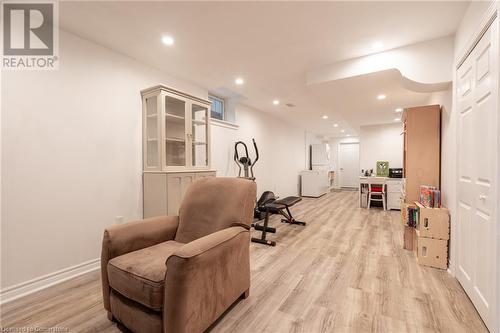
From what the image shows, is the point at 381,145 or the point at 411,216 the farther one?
the point at 381,145

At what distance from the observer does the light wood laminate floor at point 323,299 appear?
1.49 meters

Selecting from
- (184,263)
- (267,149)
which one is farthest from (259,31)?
(267,149)

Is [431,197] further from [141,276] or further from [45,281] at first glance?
[45,281]

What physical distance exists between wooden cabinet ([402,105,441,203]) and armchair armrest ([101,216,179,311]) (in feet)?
9.46

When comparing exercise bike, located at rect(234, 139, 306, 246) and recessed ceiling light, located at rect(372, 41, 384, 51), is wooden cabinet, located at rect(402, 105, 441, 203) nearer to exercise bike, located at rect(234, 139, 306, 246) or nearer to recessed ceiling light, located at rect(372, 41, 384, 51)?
recessed ceiling light, located at rect(372, 41, 384, 51)

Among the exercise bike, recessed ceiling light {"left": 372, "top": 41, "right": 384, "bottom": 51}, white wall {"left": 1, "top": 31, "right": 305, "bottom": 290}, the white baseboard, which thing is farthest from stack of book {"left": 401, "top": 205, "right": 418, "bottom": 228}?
the white baseboard

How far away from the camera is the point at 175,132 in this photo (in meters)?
2.87

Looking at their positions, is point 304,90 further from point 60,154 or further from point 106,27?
point 60,154

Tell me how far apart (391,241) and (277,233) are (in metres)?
1.65

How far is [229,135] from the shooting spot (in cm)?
431

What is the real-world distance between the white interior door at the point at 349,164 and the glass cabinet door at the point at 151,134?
8.59 metres

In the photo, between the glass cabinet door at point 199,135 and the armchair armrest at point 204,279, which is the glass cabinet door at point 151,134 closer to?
the glass cabinet door at point 199,135

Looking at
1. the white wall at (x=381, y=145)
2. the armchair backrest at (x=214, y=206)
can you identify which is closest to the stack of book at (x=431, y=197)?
the armchair backrest at (x=214, y=206)

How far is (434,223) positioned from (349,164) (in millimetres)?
7535
